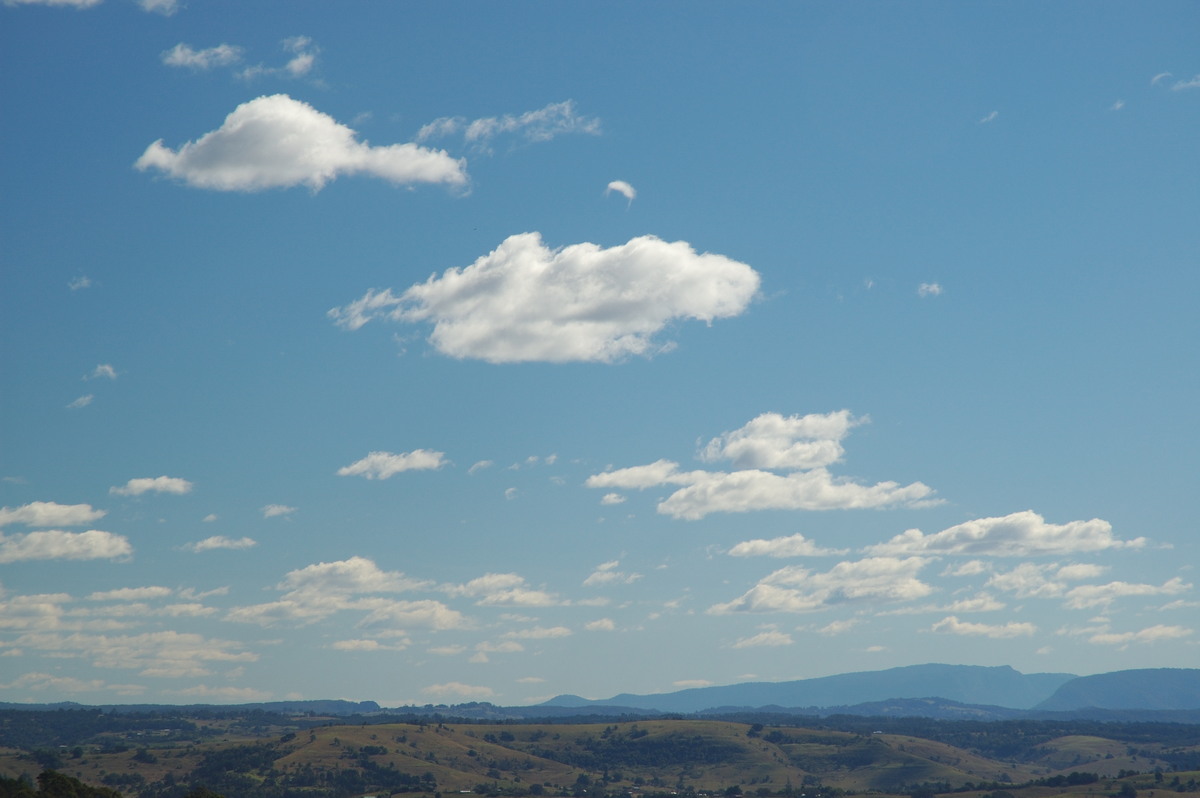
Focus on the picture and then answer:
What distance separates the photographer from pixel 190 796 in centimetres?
15200

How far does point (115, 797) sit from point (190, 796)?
16.3m

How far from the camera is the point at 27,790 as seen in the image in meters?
139

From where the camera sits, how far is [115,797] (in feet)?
526

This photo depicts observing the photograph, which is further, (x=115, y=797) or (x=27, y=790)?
(x=115, y=797)

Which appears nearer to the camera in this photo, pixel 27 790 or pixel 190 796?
pixel 27 790

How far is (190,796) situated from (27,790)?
816 inches

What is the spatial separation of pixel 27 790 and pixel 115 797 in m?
22.9
